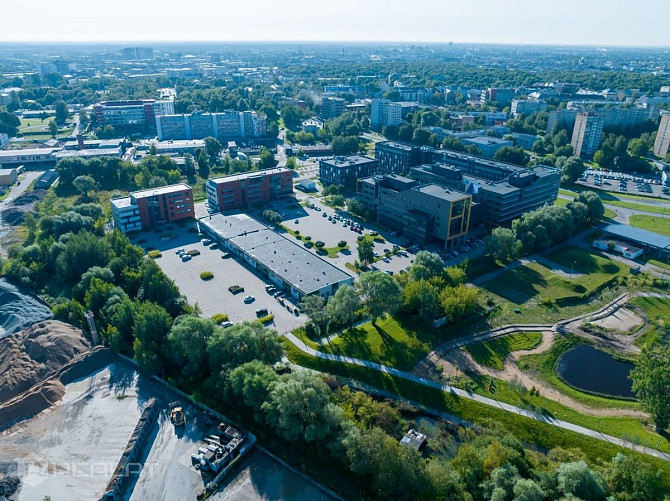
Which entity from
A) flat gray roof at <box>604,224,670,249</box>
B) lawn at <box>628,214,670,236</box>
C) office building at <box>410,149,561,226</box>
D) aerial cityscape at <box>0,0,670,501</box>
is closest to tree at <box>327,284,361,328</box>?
aerial cityscape at <box>0,0,670,501</box>

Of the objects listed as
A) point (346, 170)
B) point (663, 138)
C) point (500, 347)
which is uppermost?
point (663, 138)

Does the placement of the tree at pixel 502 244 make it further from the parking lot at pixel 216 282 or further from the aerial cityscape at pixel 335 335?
the parking lot at pixel 216 282

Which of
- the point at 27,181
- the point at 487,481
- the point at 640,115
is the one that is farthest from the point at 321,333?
the point at 640,115

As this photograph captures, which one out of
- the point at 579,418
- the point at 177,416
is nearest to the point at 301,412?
the point at 177,416

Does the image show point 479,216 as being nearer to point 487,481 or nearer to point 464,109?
point 487,481

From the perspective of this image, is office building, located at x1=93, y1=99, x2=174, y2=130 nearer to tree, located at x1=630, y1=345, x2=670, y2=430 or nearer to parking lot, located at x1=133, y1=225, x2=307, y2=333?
parking lot, located at x1=133, y1=225, x2=307, y2=333

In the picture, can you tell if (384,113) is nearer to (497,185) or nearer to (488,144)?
(488,144)
